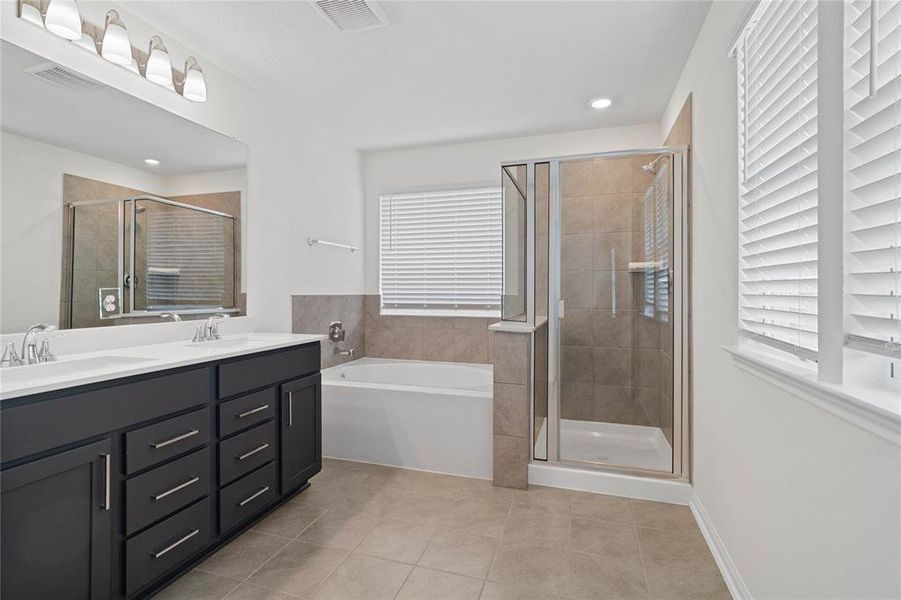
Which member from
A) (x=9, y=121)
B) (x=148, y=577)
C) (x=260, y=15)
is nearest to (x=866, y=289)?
(x=148, y=577)

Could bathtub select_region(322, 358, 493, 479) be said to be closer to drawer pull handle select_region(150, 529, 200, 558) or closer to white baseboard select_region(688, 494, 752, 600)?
white baseboard select_region(688, 494, 752, 600)

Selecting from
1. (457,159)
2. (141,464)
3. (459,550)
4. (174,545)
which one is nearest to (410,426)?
(459,550)

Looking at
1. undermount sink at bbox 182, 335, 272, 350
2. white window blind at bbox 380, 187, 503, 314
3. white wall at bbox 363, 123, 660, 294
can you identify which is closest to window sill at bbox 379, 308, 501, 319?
white window blind at bbox 380, 187, 503, 314

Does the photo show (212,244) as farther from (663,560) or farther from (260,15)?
(663,560)

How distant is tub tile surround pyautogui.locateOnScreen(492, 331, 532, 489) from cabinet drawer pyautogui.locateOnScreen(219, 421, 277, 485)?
4.08 ft

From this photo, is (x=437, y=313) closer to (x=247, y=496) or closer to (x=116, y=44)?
(x=247, y=496)

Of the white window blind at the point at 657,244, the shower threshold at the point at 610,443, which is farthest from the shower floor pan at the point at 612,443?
the white window blind at the point at 657,244

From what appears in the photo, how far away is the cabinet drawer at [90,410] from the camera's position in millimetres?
1185

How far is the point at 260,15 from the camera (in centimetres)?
210

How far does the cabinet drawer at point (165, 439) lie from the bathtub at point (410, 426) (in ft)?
4.05

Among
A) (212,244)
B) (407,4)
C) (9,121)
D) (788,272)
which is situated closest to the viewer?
(788,272)

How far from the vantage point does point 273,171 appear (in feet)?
9.92

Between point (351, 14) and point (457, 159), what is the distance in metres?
1.99

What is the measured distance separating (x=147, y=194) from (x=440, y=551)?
2.21 meters
